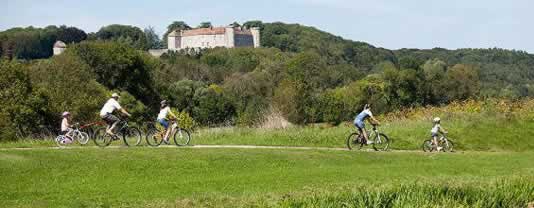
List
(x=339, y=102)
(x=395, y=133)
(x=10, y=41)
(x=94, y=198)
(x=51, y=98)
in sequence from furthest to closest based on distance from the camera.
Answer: (x=10, y=41) → (x=339, y=102) → (x=51, y=98) → (x=395, y=133) → (x=94, y=198)

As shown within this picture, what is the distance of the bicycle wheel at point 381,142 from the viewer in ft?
89.7

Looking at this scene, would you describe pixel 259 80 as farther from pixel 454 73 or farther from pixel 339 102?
pixel 454 73

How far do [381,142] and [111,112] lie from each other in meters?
10.8

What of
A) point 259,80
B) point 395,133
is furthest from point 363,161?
point 259,80

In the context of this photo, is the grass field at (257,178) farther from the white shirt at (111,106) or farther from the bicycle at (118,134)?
the bicycle at (118,134)

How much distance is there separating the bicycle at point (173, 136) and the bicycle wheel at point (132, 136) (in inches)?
14.6

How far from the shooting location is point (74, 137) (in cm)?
2459

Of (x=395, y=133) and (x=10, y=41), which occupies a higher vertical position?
(x=10, y=41)

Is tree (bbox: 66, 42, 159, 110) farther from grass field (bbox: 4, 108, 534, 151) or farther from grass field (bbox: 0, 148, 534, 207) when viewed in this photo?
grass field (bbox: 0, 148, 534, 207)

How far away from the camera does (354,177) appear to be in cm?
1809

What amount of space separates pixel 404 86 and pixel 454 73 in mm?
10236

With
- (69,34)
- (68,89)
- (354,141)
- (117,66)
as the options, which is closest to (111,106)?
(354,141)

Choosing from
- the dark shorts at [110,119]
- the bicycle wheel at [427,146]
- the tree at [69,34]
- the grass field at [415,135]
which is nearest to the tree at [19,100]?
the grass field at [415,135]

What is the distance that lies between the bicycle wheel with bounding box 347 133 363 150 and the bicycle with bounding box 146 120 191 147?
645cm
